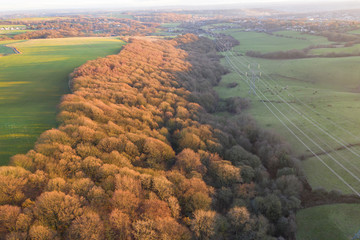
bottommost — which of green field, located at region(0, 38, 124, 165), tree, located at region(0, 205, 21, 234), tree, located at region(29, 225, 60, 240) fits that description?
tree, located at region(29, 225, 60, 240)

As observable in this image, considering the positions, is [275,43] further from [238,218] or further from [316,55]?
[238,218]

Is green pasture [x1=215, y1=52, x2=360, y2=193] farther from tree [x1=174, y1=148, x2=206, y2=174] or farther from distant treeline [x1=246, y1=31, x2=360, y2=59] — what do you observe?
tree [x1=174, y1=148, x2=206, y2=174]

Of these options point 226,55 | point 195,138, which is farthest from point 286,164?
point 226,55

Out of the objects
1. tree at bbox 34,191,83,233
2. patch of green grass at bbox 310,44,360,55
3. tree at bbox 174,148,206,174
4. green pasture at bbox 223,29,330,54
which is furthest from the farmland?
tree at bbox 34,191,83,233

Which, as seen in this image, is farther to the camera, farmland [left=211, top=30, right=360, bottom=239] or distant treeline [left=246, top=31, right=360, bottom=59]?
distant treeline [left=246, top=31, right=360, bottom=59]

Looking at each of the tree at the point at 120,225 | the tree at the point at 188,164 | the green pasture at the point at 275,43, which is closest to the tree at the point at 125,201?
the tree at the point at 120,225

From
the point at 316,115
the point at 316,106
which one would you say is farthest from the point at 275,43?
the point at 316,115

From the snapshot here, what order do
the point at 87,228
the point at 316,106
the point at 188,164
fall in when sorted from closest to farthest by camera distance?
the point at 87,228 < the point at 188,164 < the point at 316,106
